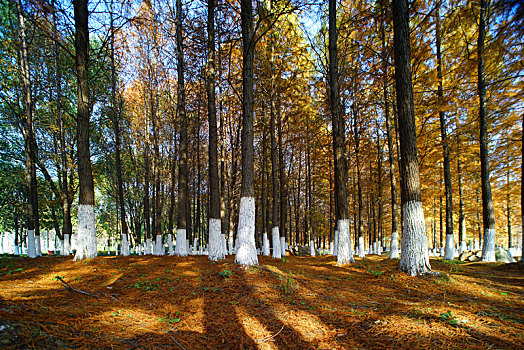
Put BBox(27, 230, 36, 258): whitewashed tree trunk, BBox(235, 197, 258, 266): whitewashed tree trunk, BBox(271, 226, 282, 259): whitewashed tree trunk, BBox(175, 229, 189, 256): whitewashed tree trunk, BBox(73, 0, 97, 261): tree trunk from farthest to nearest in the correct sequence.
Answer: BBox(271, 226, 282, 259): whitewashed tree trunk, BBox(27, 230, 36, 258): whitewashed tree trunk, BBox(175, 229, 189, 256): whitewashed tree trunk, BBox(73, 0, 97, 261): tree trunk, BBox(235, 197, 258, 266): whitewashed tree trunk

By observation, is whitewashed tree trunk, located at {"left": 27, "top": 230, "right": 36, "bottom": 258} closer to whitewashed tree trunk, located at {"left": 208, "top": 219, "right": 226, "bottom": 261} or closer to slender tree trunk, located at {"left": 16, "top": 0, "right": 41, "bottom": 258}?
slender tree trunk, located at {"left": 16, "top": 0, "right": 41, "bottom": 258}

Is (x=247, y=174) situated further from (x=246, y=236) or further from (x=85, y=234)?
(x=85, y=234)

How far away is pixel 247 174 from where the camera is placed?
684cm

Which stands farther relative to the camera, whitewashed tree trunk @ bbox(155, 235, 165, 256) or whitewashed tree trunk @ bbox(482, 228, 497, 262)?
whitewashed tree trunk @ bbox(155, 235, 165, 256)

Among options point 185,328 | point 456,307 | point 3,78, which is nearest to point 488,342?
point 456,307

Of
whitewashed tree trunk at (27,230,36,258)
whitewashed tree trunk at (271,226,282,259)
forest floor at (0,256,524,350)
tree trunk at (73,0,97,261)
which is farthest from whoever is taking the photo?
whitewashed tree trunk at (271,226,282,259)

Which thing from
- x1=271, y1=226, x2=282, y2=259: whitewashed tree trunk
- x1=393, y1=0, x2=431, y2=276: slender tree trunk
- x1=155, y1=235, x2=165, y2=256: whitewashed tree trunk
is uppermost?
x1=393, y1=0, x2=431, y2=276: slender tree trunk

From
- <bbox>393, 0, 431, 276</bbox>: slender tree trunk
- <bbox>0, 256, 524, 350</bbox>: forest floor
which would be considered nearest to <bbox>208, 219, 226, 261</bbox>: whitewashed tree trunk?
<bbox>0, 256, 524, 350</bbox>: forest floor

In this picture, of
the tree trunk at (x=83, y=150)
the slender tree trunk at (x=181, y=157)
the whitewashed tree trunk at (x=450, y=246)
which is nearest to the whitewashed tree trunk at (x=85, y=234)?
the tree trunk at (x=83, y=150)

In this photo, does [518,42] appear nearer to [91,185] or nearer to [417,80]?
[417,80]

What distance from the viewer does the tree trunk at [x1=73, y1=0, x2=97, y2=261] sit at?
7678mm

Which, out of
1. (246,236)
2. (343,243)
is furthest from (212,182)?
(343,243)

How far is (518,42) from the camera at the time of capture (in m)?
4.16

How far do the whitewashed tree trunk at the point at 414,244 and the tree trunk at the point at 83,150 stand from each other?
971cm
